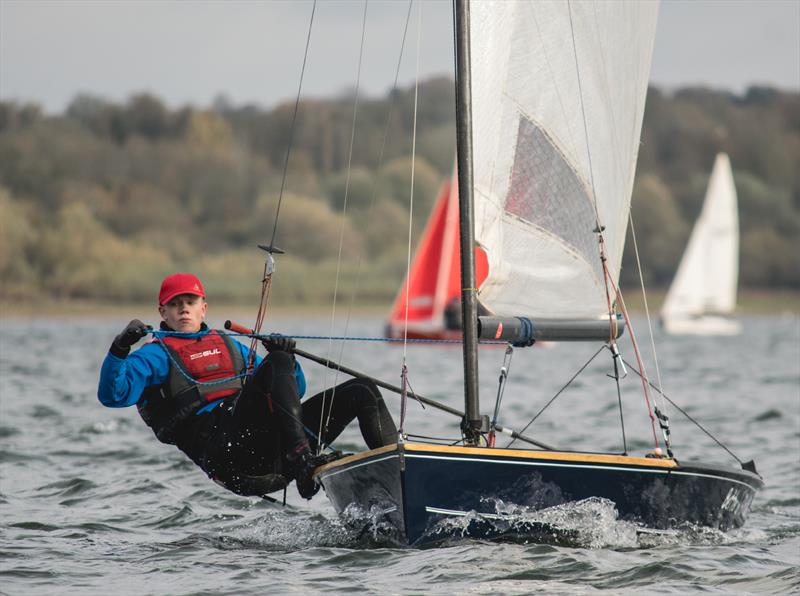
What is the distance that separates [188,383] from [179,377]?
5cm

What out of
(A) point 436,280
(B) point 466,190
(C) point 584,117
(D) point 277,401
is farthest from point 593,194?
(A) point 436,280

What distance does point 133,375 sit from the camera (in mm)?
5797

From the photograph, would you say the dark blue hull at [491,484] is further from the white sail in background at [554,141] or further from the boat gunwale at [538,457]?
the white sail in background at [554,141]

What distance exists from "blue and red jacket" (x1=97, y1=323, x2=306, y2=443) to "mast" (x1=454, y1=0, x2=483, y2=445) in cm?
90

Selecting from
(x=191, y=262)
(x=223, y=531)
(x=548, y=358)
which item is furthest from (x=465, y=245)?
(x=191, y=262)

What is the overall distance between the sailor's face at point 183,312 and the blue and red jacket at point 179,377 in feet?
0.22

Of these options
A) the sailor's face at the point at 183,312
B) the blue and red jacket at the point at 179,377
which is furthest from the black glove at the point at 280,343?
the sailor's face at the point at 183,312

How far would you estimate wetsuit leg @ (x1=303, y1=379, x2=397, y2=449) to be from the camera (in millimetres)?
A: 5992

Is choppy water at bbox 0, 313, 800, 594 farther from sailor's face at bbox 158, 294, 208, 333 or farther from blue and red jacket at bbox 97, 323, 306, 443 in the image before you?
sailor's face at bbox 158, 294, 208, 333

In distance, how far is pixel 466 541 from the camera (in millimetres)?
5582

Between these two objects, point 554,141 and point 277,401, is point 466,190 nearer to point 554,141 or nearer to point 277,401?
point 554,141

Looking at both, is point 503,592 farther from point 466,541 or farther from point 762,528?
point 762,528

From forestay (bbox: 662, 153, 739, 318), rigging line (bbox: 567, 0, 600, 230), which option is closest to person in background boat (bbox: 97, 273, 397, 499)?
rigging line (bbox: 567, 0, 600, 230)

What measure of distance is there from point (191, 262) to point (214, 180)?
469 centimetres
